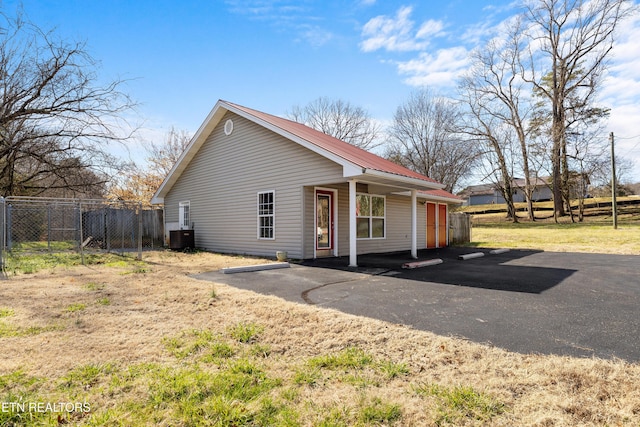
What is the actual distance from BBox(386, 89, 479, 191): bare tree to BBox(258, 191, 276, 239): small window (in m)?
22.8

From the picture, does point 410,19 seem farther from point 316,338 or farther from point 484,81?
point 484,81

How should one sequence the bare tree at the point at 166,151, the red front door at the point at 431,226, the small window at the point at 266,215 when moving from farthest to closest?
the bare tree at the point at 166,151, the red front door at the point at 431,226, the small window at the point at 266,215

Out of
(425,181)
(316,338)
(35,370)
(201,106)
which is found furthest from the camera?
→ (201,106)

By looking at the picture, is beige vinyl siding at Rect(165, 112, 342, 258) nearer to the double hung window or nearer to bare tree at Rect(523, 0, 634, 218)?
the double hung window

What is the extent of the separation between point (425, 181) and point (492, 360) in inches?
308

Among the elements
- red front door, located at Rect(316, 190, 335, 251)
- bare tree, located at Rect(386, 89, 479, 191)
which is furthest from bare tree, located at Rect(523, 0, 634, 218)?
red front door, located at Rect(316, 190, 335, 251)

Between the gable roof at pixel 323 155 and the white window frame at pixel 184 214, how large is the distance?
1.27 metres

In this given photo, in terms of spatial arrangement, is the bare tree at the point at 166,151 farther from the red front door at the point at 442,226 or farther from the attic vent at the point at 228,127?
the red front door at the point at 442,226

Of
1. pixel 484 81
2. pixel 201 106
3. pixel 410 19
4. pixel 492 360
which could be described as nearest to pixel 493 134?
pixel 484 81

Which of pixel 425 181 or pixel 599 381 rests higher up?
pixel 425 181

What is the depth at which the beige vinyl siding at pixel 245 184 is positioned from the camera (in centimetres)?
1022

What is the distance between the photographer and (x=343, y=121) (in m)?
32.0

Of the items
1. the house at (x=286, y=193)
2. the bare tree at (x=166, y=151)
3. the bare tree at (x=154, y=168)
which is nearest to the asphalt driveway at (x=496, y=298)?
the house at (x=286, y=193)

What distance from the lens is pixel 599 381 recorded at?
2.54 metres
